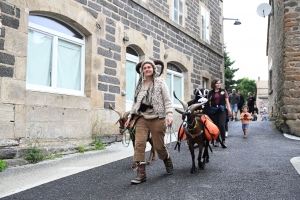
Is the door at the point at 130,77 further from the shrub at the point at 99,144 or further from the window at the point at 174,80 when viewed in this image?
the window at the point at 174,80

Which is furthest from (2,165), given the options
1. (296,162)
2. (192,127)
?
(296,162)

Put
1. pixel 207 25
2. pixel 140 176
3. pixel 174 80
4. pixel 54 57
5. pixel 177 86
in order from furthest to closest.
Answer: pixel 207 25 < pixel 177 86 < pixel 174 80 < pixel 54 57 < pixel 140 176

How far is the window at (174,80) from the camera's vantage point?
43.7 ft

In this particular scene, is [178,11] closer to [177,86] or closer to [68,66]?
[177,86]

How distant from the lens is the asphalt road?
424 centimetres

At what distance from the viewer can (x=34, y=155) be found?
6566 mm

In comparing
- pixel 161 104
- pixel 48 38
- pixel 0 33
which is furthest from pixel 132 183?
pixel 48 38

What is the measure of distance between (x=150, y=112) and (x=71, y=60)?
4.10 metres

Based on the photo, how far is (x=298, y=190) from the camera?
172 inches

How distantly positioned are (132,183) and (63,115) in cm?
342

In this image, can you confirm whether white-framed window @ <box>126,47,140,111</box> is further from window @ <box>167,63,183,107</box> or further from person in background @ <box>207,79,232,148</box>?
person in background @ <box>207,79,232,148</box>

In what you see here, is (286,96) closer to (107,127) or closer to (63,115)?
(107,127)

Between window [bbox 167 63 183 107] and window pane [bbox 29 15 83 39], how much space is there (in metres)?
5.30

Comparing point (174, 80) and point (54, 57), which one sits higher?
point (174, 80)
